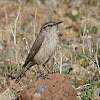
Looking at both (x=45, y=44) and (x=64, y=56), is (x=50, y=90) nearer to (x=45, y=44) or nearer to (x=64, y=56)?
(x=45, y=44)

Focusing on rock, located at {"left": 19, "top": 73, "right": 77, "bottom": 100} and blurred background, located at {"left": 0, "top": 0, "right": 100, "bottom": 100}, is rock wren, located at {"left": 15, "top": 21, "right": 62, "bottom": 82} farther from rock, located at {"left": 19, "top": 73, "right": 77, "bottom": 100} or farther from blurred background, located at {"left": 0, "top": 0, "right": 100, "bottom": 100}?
rock, located at {"left": 19, "top": 73, "right": 77, "bottom": 100}

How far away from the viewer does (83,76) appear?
20.5 ft

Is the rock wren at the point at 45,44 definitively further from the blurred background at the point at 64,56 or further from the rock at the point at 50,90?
the rock at the point at 50,90

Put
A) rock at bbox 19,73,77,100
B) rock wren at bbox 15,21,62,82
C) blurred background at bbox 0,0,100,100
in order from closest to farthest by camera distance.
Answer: rock at bbox 19,73,77,100 < rock wren at bbox 15,21,62,82 < blurred background at bbox 0,0,100,100

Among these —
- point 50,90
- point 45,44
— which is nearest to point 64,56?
point 45,44

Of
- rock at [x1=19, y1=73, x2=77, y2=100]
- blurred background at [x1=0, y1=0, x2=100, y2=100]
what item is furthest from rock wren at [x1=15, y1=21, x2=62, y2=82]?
rock at [x1=19, y1=73, x2=77, y2=100]

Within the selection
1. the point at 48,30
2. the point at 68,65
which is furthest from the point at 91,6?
the point at 48,30

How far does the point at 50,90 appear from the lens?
470 centimetres

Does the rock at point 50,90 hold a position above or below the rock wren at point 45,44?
below

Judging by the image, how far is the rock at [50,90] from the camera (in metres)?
4.61

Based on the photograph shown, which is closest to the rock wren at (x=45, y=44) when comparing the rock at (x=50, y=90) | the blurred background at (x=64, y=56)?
the blurred background at (x=64, y=56)

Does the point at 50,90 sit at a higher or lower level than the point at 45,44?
lower

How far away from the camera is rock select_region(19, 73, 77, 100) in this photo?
461 cm

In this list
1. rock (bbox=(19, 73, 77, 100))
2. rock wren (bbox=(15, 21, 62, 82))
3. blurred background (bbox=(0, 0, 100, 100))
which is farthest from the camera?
blurred background (bbox=(0, 0, 100, 100))
